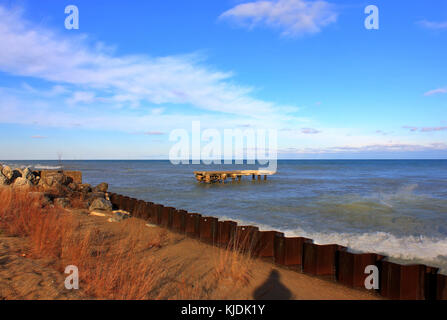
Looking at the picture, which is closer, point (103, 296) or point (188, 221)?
point (103, 296)

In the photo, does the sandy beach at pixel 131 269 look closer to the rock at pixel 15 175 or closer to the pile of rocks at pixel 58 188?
the pile of rocks at pixel 58 188

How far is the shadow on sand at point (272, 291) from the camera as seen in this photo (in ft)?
16.7

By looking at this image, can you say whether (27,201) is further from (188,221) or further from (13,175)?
(13,175)

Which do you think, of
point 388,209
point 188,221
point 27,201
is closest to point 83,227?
point 27,201

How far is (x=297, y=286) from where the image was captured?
18.2 ft

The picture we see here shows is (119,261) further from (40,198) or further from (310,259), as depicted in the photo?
(40,198)

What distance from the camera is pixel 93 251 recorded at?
22.6 feet

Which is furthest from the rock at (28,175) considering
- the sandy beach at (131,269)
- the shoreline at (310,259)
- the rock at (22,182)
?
the shoreline at (310,259)

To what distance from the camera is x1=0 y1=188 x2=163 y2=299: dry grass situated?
4.67 metres

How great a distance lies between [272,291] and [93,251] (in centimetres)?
409

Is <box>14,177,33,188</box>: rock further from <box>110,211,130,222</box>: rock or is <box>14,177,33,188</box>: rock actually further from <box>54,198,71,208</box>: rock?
<box>110,211,130,222</box>: rock

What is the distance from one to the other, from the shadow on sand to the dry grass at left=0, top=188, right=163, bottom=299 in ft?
5.80

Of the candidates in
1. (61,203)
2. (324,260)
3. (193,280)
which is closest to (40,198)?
(61,203)
